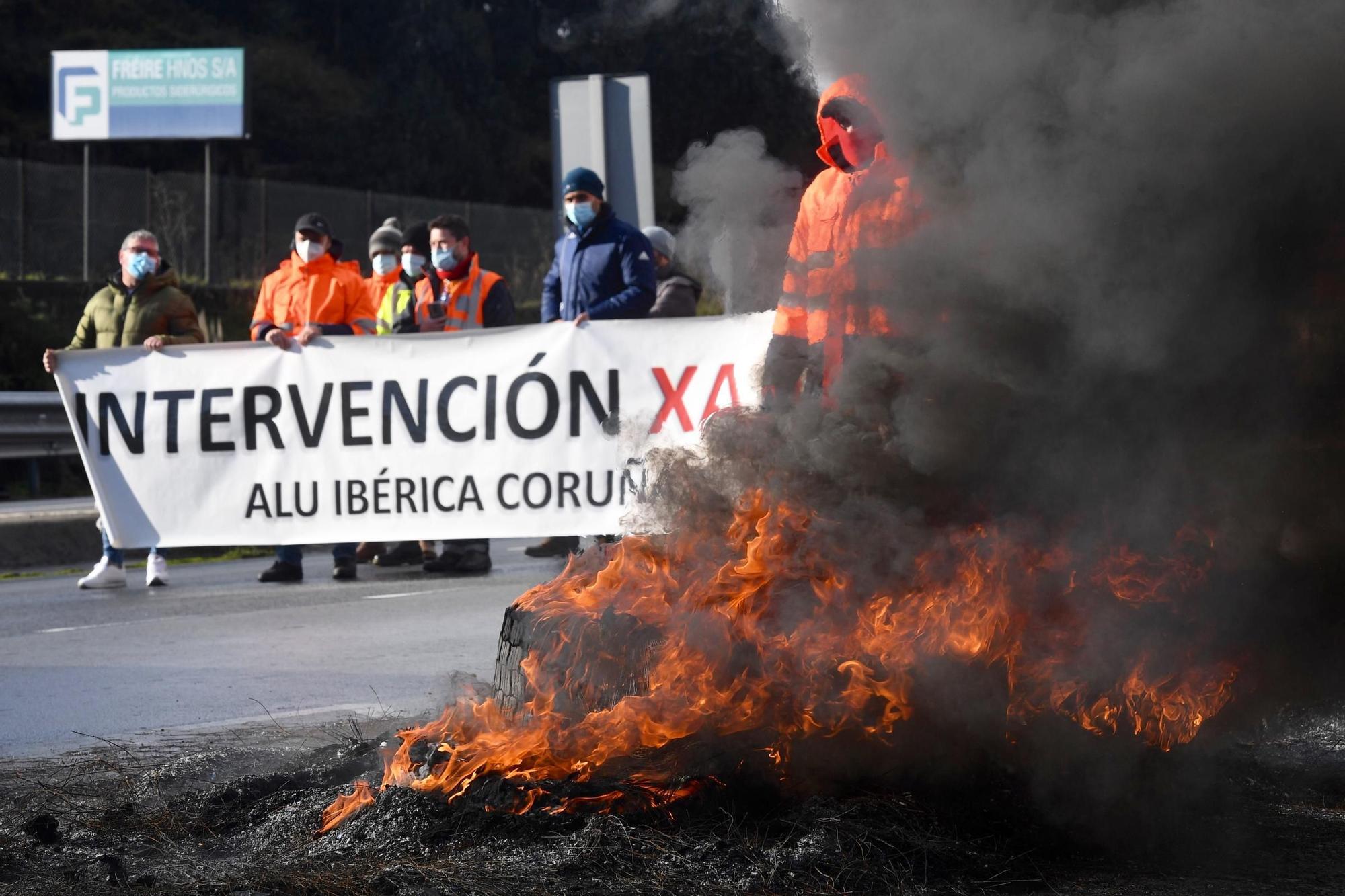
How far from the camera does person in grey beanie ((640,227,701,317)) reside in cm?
1140

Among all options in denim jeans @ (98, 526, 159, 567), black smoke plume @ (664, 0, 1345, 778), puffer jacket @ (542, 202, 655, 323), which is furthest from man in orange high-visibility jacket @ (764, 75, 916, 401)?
denim jeans @ (98, 526, 159, 567)

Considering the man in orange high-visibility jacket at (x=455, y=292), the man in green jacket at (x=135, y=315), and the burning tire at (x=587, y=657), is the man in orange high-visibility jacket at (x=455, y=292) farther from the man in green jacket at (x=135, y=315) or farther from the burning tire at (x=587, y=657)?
the burning tire at (x=587, y=657)

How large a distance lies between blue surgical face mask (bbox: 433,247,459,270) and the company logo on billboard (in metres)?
19.5

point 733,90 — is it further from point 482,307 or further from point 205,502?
point 205,502

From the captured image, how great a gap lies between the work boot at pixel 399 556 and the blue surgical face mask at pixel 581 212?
9.70 ft

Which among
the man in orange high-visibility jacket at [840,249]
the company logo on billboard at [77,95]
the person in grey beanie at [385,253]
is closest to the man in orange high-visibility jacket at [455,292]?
the person in grey beanie at [385,253]

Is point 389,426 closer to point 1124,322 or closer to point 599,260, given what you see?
point 599,260

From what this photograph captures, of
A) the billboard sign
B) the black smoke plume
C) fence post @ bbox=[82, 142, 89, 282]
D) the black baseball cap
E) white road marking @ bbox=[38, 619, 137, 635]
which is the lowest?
white road marking @ bbox=[38, 619, 137, 635]

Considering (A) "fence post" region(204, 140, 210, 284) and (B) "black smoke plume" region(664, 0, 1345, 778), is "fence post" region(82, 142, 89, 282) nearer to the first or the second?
(A) "fence post" region(204, 140, 210, 284)

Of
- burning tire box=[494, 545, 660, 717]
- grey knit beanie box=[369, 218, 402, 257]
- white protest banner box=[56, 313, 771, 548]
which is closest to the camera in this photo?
burning tire box=[494, 545, 660, 717]

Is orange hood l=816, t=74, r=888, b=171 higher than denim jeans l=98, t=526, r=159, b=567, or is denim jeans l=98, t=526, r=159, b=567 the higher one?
orange hood l=816, t=74, r=888, b=171

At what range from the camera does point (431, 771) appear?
4.38 meters

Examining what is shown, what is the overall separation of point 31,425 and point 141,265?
581cm

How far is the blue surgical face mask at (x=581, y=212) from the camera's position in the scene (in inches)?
424
